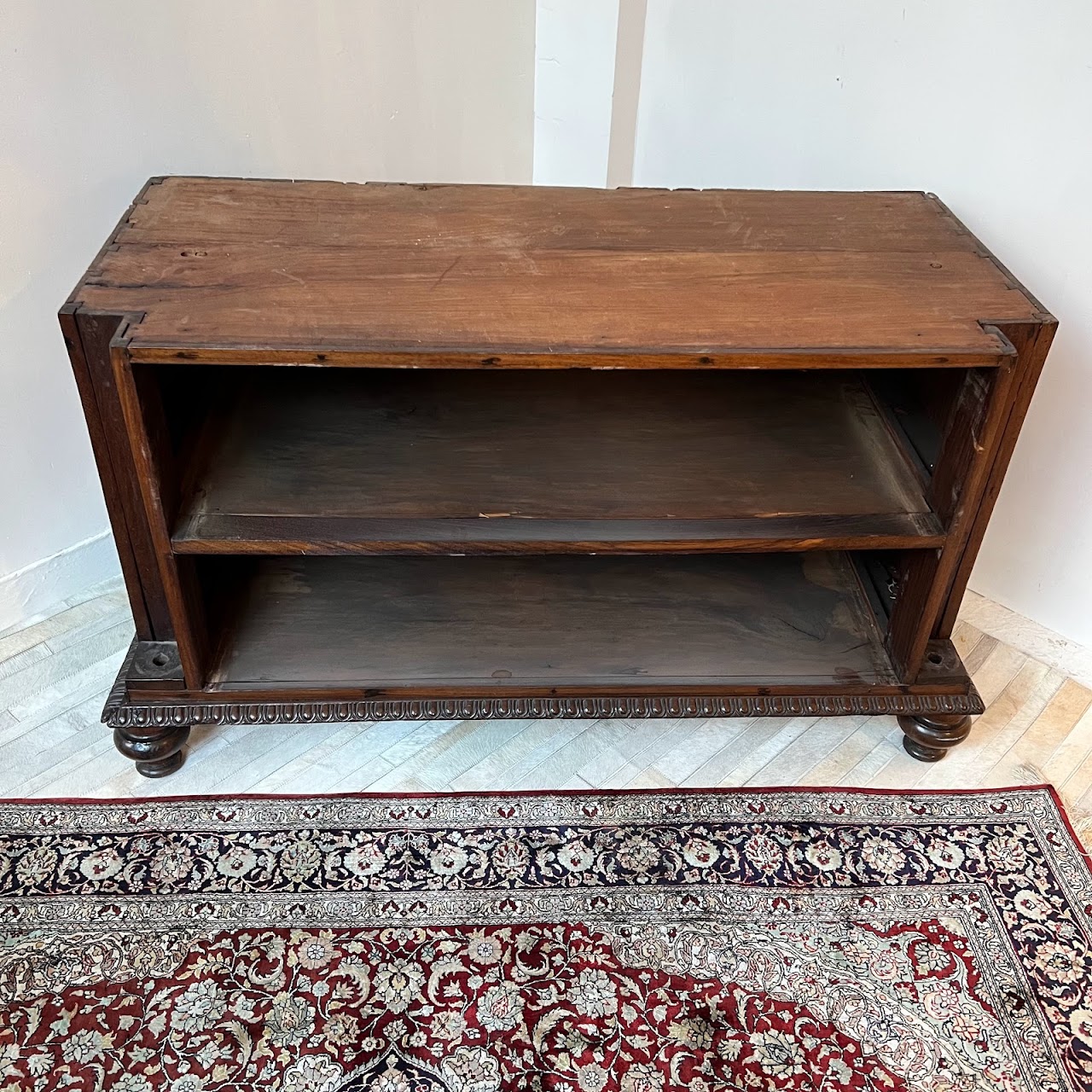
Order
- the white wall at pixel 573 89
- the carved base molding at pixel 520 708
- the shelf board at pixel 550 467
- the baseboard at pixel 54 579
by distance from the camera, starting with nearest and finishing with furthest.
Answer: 1. the shelf board at pixel 550 467
2. the carved base molding at pixel 520 708
3. the baseboard at pixel 54 579
4. the white wall at pixel 573 89

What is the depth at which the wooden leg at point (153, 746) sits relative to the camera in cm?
128

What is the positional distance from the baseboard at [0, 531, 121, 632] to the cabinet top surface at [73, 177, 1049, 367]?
23.2 inches

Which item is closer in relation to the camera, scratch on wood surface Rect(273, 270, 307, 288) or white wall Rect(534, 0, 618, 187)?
scratch on wood surface Rect(273, 270, 307, 288)

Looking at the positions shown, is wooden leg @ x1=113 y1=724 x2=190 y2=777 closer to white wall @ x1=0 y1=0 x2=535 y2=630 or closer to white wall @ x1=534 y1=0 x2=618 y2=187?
white wall @ x1=0 y1=0 x2=535 y2=630

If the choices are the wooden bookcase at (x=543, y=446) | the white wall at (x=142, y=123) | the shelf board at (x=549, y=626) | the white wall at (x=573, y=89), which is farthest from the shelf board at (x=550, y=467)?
the white wall at (x=573, y=89)

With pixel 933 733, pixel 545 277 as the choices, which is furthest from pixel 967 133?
pixel 933 733

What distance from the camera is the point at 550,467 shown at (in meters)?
1.24

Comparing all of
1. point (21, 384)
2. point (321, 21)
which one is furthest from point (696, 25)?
point (21, 384)

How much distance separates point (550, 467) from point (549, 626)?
24cm

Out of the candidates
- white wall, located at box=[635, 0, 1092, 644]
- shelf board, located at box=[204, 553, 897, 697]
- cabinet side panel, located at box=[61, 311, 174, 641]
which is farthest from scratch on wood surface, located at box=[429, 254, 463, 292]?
white wall, located at box=[635, 0, 1092, 644]

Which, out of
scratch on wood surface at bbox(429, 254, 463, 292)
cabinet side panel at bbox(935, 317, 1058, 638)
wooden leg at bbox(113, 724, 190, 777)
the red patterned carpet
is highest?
scratch on wood surface at bbox(429, 254, 463, 292)

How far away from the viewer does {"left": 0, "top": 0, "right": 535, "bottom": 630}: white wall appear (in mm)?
1270

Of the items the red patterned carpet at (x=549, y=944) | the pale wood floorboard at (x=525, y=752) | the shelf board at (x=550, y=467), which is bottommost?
the pale wood floorboard at (x=525, y=752)

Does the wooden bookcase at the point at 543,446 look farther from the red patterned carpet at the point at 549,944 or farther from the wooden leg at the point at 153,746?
the red patterned carpet at the point at 549,944
